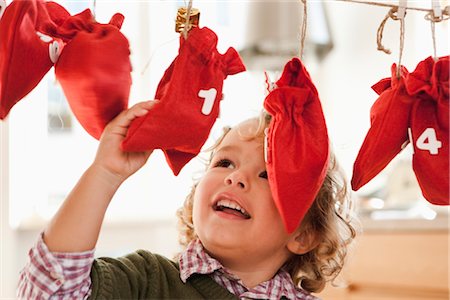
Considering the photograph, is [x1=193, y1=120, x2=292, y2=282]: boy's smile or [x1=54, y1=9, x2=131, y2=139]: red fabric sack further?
[x1=193, y1=120, x2=292, y2=282]: boy's smile

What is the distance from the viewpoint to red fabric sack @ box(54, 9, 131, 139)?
655 mm

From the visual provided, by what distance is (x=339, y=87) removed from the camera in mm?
2375

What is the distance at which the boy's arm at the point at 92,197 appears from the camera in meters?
0.70

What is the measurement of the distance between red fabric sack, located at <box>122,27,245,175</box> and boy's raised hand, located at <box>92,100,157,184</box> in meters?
0.01

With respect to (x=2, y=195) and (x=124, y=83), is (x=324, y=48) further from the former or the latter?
(x=124, y=83)

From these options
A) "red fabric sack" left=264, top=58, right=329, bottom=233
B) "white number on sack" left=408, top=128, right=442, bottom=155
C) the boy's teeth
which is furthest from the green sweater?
"white number on sack" left=408, top=128, right=442, bottom=155

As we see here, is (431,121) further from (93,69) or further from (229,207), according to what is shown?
(93,69)

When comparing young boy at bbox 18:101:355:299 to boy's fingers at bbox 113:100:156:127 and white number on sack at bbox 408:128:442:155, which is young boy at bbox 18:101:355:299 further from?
white number on sack at bbox 408:128:442:155

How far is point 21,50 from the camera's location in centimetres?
64

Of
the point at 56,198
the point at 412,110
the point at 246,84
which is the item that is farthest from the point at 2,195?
the point at 412,110

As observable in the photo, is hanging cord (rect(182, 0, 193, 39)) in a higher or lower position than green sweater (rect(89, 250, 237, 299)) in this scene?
higher

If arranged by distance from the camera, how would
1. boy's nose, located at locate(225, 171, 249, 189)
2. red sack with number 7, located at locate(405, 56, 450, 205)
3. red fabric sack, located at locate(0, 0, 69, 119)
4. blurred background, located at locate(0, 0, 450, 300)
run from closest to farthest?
red fabric sack, located at locate(0, 0, 69, 119)
red sack with number 7, located at locate(405, 56, 450, 205)
boy's nose, located at locate(225, 171, 249, 189)
blurred background, located at locate(0, 0, 450, 300)

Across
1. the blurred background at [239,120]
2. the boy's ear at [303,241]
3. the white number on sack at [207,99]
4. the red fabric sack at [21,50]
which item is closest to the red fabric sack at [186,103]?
the white number on sack at [207,99]

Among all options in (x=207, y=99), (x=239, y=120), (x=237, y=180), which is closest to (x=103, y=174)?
(x=207, y=99)
